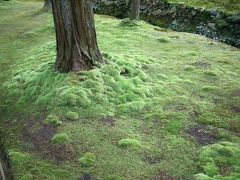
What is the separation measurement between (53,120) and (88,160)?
161cm

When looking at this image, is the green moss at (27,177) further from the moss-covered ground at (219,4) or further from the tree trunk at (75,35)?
the moss-covered ground at (219,4)

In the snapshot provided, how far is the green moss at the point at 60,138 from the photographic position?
6750 millimetres

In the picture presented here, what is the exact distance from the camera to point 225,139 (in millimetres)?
6762

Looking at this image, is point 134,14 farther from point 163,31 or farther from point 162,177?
point 162,177

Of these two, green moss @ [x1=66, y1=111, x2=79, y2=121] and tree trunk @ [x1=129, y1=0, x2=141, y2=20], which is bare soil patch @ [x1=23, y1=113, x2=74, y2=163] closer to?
green moss @ [x1=66, y1=111, x2=79, y2=121]

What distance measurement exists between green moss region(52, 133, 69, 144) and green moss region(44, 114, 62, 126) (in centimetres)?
46

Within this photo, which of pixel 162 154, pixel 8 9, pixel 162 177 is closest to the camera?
pixel 162 177

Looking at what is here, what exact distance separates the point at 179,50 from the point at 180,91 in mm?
3819

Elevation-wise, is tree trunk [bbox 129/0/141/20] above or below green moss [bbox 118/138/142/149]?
above

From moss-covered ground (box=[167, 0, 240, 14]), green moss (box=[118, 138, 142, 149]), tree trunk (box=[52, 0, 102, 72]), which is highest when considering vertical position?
tree trunk (box=[52, 0, 102, 72])

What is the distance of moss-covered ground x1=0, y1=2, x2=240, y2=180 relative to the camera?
6066mm

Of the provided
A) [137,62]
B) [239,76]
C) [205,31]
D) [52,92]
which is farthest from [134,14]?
[52,92]

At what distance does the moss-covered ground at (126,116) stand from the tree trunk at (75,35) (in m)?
0.32

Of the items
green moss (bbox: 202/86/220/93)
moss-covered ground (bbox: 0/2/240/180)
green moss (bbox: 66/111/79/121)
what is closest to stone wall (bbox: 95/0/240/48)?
moss-covered ground (bbox: 0/2/240/180)
